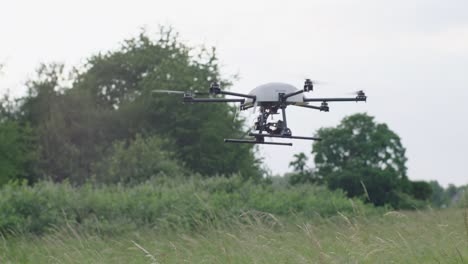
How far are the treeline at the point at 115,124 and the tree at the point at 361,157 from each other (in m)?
4.89

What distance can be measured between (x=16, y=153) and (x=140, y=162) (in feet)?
28.0

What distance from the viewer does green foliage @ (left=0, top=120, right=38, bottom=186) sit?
163 feet

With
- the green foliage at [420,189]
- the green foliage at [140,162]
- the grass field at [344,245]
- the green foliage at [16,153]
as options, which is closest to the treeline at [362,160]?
the green foliage at [420,189]

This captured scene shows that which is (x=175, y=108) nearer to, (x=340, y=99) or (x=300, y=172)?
(x=300, y=172)

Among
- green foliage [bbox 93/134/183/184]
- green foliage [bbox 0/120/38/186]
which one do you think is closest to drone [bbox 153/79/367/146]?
green foliage [bbox 93/134/183/184]

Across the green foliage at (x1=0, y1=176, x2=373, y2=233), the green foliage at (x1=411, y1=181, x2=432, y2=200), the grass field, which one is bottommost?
the green foliage at (x1=411, y1=181, x2=432, y2=200)

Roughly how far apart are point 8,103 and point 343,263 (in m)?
49.1

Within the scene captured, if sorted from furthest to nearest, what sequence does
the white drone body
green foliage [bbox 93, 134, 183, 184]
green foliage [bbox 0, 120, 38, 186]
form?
green foliage [bbox 0, 120, 38, 186] < green foliage [bbox 93, 134, 183, 184] < the white drone body

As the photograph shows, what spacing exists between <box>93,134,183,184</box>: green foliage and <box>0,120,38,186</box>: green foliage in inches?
203

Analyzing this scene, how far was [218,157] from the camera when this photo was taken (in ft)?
174

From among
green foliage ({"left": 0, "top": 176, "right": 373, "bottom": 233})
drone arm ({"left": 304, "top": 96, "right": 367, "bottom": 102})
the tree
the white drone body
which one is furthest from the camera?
the tree

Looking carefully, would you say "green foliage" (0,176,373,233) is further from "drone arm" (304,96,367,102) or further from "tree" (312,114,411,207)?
"tree" (312,114,411,207)

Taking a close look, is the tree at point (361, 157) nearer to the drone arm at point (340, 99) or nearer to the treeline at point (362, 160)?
the treeline at point (362, 160)

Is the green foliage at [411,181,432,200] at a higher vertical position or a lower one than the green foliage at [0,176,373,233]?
lower
